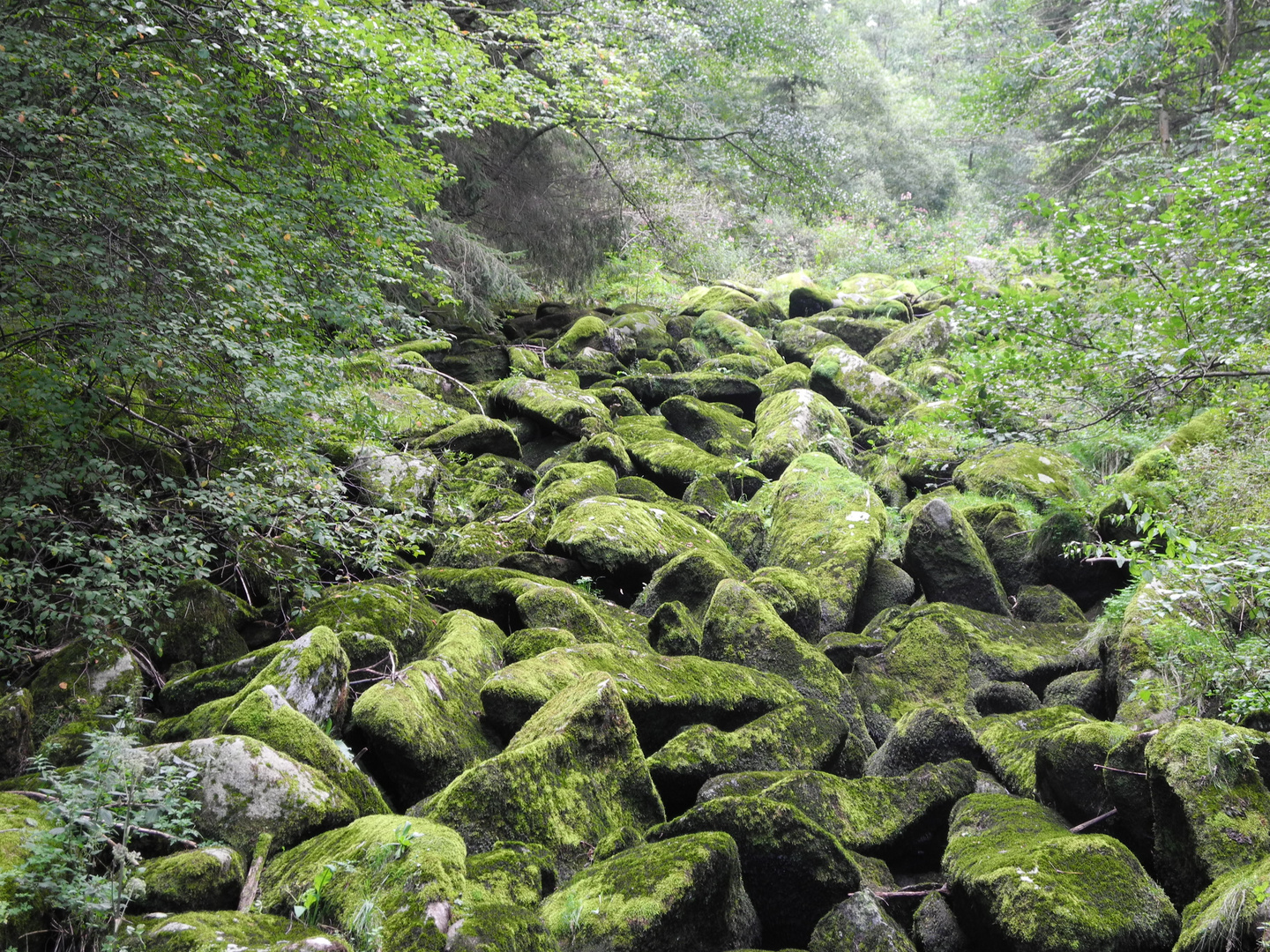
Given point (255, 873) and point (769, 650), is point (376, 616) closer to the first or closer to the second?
point (255, 873)

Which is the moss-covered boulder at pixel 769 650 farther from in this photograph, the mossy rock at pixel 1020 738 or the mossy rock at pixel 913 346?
the mossy rock at pixel 913 346

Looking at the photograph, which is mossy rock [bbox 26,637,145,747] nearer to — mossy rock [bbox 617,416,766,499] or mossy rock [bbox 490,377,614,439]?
mossy rock [bbox 617,416,766,499]

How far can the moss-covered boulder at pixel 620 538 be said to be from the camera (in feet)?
21.4

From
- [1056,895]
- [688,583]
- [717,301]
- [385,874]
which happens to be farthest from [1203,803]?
[717,301]

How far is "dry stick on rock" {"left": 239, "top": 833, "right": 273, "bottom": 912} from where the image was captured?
2963 mm

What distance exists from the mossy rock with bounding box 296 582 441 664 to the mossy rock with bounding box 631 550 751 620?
1.72 meters

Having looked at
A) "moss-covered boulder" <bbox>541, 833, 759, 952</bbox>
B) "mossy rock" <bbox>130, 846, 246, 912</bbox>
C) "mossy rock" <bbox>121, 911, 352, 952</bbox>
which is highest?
"moss-covered boulder" <bbox>541, 833, 759, 952</bbox>

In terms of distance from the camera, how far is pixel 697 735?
4.30m

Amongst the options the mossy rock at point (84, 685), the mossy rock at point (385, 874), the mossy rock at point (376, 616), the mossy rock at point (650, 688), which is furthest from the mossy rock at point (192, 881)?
the mossy rock at point (376, 616)

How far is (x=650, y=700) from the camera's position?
174 inches

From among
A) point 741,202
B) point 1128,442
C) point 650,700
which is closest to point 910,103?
point 741,202

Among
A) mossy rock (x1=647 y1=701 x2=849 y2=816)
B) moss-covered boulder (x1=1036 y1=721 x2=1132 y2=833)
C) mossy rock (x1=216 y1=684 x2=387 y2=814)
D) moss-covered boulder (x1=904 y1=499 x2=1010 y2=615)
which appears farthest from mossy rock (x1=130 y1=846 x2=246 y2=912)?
moss-covered boulder (x1=904 y1=499 x2=1010 y2=615)

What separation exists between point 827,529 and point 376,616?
3988 mm

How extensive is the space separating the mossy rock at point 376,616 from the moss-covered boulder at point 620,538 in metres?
1.43
